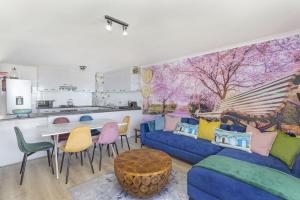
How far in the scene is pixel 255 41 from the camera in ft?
9.79

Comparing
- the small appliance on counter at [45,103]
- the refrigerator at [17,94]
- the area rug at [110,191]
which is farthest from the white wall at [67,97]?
the area rug at [110,191]

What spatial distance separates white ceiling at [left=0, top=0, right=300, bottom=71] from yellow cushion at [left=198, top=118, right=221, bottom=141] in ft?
5.14

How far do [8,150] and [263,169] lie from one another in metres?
4.17

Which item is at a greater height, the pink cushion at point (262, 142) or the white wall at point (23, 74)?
the white wall at point (23, 74)

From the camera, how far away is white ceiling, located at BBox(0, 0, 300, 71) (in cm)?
Answer: 182

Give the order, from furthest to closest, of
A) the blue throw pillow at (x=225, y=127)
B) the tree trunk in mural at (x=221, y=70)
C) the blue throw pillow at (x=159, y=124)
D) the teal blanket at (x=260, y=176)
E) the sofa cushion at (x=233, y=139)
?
the blue throw pillow at (x=159, y=124) → the tree trunk in mural at (x=221, y=70) → the blue throw pillow at (x=225, y=127) → the sofa cushion at (x=233, y=139) → the teal blanket at (x=260, y=176)

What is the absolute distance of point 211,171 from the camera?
6.45ft

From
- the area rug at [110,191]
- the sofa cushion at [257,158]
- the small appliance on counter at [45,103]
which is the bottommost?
the area rug at [110,191]

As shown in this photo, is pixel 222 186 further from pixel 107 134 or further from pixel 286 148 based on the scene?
pixel 107 134

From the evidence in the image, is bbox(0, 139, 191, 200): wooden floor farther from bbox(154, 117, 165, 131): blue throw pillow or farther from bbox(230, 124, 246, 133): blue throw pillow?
bbox(230, 124, 246, 133): blue throw pillow

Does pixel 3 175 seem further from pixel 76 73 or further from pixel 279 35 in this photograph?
pixel 279 35

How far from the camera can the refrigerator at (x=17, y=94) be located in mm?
4516

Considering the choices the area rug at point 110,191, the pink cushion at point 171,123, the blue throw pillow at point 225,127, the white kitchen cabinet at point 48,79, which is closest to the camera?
the area rug at point 110,191

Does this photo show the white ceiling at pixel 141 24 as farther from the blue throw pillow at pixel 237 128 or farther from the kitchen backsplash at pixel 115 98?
the kitchen backsplash at pixel 115 98
